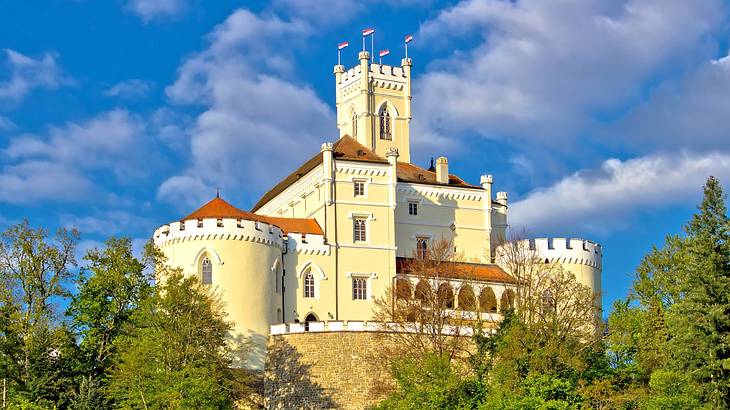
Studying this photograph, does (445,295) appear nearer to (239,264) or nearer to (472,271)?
(472,271)

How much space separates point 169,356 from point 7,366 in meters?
7.78

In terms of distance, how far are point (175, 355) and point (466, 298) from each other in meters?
17.4

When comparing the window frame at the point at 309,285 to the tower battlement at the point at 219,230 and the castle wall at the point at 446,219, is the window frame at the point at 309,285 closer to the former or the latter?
the tower battlement at the point at 219,230

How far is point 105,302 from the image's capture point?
66062mm

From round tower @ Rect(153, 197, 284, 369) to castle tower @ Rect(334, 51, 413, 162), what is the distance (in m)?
15.5

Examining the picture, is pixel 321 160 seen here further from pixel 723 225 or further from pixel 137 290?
pixel 723 225

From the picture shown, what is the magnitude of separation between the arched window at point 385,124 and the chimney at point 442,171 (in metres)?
4.86

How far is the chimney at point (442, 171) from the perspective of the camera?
78.2 metres

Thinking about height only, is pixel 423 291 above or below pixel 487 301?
above

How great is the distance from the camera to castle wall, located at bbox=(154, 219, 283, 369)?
66.6 m

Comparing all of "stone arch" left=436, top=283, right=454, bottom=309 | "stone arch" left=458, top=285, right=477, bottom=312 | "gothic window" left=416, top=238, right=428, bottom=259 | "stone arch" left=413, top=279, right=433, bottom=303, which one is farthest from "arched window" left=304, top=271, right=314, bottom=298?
"stone arch" left=458, top=285, right=477, bottom=312

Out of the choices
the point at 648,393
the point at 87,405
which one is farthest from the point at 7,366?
the point at 648,393

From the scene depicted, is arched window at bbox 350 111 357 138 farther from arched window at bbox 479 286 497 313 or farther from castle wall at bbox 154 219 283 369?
castle wall at bbox 154 219 283 369

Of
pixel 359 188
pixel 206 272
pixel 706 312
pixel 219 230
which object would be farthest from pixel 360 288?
pixel 706 312
